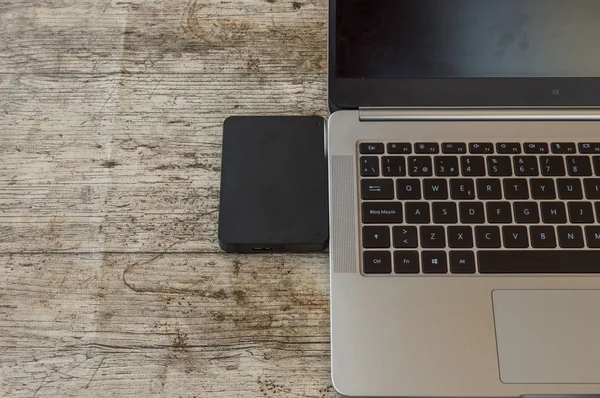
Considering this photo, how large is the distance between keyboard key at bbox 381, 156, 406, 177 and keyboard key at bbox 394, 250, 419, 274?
80 mm

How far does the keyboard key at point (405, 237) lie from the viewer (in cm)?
52

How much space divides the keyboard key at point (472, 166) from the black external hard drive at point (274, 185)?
0.14 metres

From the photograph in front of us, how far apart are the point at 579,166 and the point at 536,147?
0.15 ft

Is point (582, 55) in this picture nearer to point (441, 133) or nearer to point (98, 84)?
point (441, 133)

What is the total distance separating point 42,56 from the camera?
25.2 inches

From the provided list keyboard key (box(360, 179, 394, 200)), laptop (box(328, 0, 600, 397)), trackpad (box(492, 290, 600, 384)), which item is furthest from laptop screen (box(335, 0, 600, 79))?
trackpad (box(492, 290, 600, 384))

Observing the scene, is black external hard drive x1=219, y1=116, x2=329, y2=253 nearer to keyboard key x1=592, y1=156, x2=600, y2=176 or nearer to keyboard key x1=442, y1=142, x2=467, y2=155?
keyboard key x1=442, y1=142, x2=467, y2=155

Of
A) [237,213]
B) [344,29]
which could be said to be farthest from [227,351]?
[344,29]

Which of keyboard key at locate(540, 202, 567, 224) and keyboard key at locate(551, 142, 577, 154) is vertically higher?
keyboard key at locate(551, 142, 577, 154)

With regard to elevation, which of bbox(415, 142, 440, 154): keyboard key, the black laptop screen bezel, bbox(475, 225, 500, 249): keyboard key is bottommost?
bbox(475, 225, 500, 249): keyboard key

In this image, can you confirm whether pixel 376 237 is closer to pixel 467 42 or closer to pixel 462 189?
pixel 462 189

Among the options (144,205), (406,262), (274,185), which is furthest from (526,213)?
(144,205)

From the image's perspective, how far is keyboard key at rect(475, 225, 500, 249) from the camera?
20.3 inches

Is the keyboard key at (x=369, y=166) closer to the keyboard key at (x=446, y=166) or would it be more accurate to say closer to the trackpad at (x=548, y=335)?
the keyboard key at (x=446, y=166)
